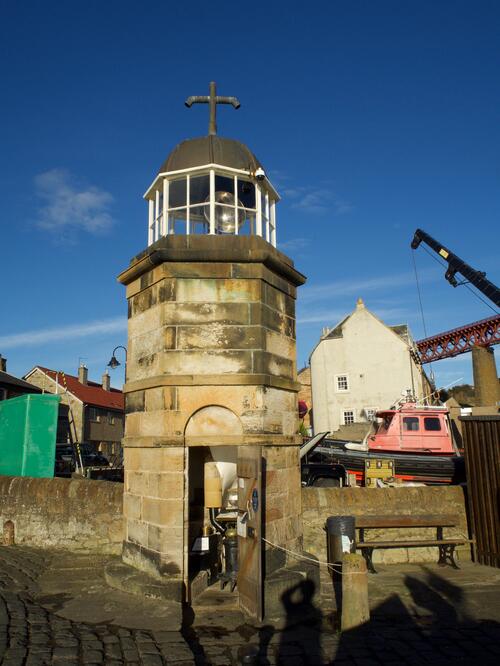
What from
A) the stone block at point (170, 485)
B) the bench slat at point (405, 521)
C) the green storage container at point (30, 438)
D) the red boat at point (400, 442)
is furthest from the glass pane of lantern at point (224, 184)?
the red boat at point (400, 442)

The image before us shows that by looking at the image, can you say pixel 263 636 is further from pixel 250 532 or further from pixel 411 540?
pixel 411 540

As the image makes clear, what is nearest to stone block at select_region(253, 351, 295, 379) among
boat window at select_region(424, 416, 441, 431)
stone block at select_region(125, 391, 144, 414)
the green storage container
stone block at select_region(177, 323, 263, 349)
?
stone block at select_region(177, 323, 263, 349)

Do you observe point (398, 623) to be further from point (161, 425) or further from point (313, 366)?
point (313, 366)

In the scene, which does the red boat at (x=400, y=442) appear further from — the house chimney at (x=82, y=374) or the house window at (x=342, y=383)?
the house chimney at (x=82, y=374)

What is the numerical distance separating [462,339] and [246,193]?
38.1 metres

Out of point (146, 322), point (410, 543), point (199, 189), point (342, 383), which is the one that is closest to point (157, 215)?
point (199, 189)

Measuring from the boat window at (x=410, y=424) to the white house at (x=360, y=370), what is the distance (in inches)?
621

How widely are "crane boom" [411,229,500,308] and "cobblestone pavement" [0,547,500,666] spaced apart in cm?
3671

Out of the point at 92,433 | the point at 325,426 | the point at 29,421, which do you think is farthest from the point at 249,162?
the point at 92,433

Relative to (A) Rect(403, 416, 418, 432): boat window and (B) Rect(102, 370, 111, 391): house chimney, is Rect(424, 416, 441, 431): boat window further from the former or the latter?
(B) Rect(102, 370, 111, 391): house chimney

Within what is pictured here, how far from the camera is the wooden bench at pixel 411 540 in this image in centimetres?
805

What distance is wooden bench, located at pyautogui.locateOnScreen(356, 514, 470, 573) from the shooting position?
8.05 meters

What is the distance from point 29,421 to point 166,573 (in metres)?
6.08

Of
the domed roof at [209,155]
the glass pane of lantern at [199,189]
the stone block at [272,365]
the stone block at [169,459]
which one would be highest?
the domed roof at [209,155]
